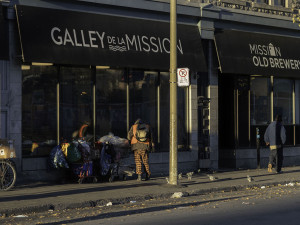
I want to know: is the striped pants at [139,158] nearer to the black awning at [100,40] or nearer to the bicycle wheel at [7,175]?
the black awning at [100,40]

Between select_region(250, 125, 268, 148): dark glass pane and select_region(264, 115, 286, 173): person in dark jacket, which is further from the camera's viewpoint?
select_region(250, 125, 268, 148): dark glass pane

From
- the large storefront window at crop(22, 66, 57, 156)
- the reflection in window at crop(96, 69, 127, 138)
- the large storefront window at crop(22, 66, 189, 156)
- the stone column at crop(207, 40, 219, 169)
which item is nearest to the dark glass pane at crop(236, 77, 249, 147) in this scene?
the stone column at crop(207, 40, 219, 169)

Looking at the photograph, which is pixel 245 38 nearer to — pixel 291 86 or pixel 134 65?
pixel 291 86

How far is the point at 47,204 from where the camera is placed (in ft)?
Answer: 37.4

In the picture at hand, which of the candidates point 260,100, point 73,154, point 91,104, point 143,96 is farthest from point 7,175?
point 260,100

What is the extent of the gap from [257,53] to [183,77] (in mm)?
6980

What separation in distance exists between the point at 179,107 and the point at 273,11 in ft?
19.2

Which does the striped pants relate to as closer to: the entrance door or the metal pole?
the metal pole

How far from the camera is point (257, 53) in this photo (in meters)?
20.9

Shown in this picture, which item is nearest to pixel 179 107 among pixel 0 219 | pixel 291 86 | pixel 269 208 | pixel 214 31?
pixel 214 31

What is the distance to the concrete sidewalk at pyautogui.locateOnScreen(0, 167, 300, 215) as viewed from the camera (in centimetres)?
1157

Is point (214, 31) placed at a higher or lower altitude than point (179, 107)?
higher

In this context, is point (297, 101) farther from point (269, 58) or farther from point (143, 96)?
point (143, 96)

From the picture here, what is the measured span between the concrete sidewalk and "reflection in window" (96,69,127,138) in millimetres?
1777
